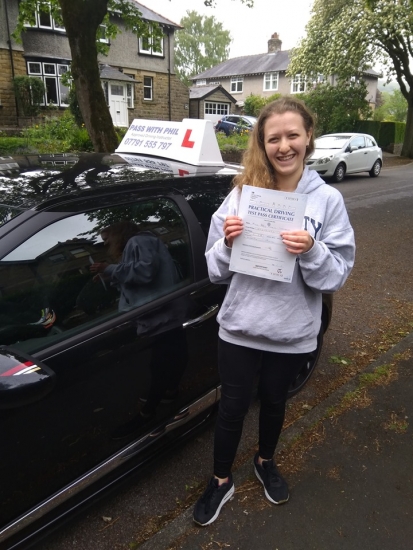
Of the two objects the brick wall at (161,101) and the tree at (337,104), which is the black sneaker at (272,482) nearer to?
the tree at (337,104)

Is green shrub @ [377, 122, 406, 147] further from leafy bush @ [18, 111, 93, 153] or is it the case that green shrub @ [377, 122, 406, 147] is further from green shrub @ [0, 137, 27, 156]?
green shrub @ [0, 137, 27, 156]

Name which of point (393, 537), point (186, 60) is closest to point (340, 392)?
point (393, 537)

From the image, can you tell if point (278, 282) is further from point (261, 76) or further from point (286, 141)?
point (261, 76)

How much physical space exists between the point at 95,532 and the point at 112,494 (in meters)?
0.20

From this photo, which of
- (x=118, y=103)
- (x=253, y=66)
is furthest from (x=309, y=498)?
(x=253, y=66)

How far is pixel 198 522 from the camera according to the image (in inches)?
86.2

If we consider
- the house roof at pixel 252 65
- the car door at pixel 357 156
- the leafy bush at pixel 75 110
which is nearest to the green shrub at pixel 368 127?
the car door at pixel 357 156

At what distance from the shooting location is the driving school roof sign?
9.77ft

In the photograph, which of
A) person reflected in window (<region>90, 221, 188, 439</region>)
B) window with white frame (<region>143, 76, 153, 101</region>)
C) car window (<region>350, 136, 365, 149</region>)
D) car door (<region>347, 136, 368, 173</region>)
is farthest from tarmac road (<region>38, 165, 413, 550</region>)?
window with white frame (<region>143, 76, 153, 101</region>)

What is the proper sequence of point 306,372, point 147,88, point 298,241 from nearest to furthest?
1. point 298,241
2. point 306,372
3. point 147,88

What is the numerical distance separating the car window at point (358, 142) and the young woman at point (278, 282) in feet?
45.0

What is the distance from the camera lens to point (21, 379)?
5.14 feet

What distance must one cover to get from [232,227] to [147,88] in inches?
1169

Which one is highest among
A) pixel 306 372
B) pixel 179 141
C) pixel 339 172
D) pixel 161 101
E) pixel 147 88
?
pixel 147 88
